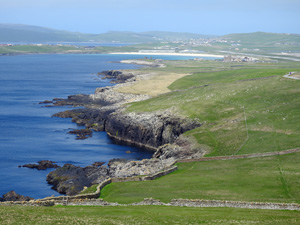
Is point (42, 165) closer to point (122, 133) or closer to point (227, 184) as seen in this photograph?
point (122, 133)

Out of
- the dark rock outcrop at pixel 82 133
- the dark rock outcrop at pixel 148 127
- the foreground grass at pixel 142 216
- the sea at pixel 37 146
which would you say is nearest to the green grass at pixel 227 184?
the foreground grass at pixel 142 216

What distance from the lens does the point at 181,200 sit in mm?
39844

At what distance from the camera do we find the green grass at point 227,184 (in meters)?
43.0

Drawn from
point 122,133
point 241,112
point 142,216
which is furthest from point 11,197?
point 241,112

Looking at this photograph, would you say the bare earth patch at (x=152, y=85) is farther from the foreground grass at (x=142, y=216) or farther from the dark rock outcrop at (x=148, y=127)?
the foreground grass at (x=142, y=216)

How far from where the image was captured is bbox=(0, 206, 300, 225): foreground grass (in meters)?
31.3

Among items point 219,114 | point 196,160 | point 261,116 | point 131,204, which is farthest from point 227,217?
point 219,114

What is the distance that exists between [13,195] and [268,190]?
28954mm

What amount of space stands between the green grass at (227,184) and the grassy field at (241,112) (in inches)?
290

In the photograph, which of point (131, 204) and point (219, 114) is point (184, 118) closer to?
point (219, 114)

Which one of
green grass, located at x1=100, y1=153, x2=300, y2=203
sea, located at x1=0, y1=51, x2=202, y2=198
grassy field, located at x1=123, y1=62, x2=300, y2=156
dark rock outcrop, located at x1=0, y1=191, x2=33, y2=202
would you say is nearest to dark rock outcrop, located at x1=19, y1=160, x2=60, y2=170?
sea, located at x1=0, y1=51, x2=202, y2=198

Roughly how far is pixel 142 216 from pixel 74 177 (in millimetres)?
31977

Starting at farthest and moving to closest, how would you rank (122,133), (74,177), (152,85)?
(152,85) → (122,133) → (74,177)

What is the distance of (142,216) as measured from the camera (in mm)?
33750
